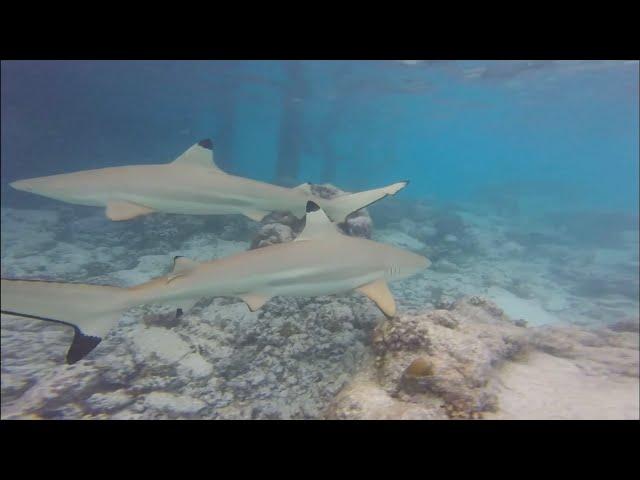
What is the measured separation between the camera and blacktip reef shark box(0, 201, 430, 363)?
384 cm

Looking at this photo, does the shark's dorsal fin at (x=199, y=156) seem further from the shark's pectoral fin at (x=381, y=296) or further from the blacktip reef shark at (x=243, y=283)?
the shark's pectoral fin at (x=381, y=296)

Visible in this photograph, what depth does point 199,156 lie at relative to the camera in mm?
7191

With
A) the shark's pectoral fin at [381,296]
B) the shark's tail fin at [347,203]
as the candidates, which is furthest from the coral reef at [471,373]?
the shark's tail fin at [347,203]

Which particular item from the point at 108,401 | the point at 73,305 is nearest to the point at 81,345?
the point at 73,305

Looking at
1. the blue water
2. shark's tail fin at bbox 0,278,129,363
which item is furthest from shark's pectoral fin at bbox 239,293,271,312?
the blue water

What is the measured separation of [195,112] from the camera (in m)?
82.1

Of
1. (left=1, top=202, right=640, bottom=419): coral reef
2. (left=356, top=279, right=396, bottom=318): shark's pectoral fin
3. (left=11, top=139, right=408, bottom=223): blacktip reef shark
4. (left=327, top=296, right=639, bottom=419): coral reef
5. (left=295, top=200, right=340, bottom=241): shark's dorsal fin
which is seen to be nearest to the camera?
(left=327, top=296, right=639, bottom=419): coral reef

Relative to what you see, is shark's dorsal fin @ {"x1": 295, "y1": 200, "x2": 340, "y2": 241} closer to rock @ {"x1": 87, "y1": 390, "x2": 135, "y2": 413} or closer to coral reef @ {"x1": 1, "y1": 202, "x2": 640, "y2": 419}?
coral reef @ {"x1": 1, "y1": 202, "x2": 640, "y2": 419}

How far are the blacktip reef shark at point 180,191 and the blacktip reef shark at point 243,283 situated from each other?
1.75m

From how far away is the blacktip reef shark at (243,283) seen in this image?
12.6 feet

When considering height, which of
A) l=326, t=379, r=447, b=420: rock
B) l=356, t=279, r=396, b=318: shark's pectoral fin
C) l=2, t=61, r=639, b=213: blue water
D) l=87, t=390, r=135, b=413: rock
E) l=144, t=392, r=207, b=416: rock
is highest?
l=2, t=61, r=639, b=213: blue water
